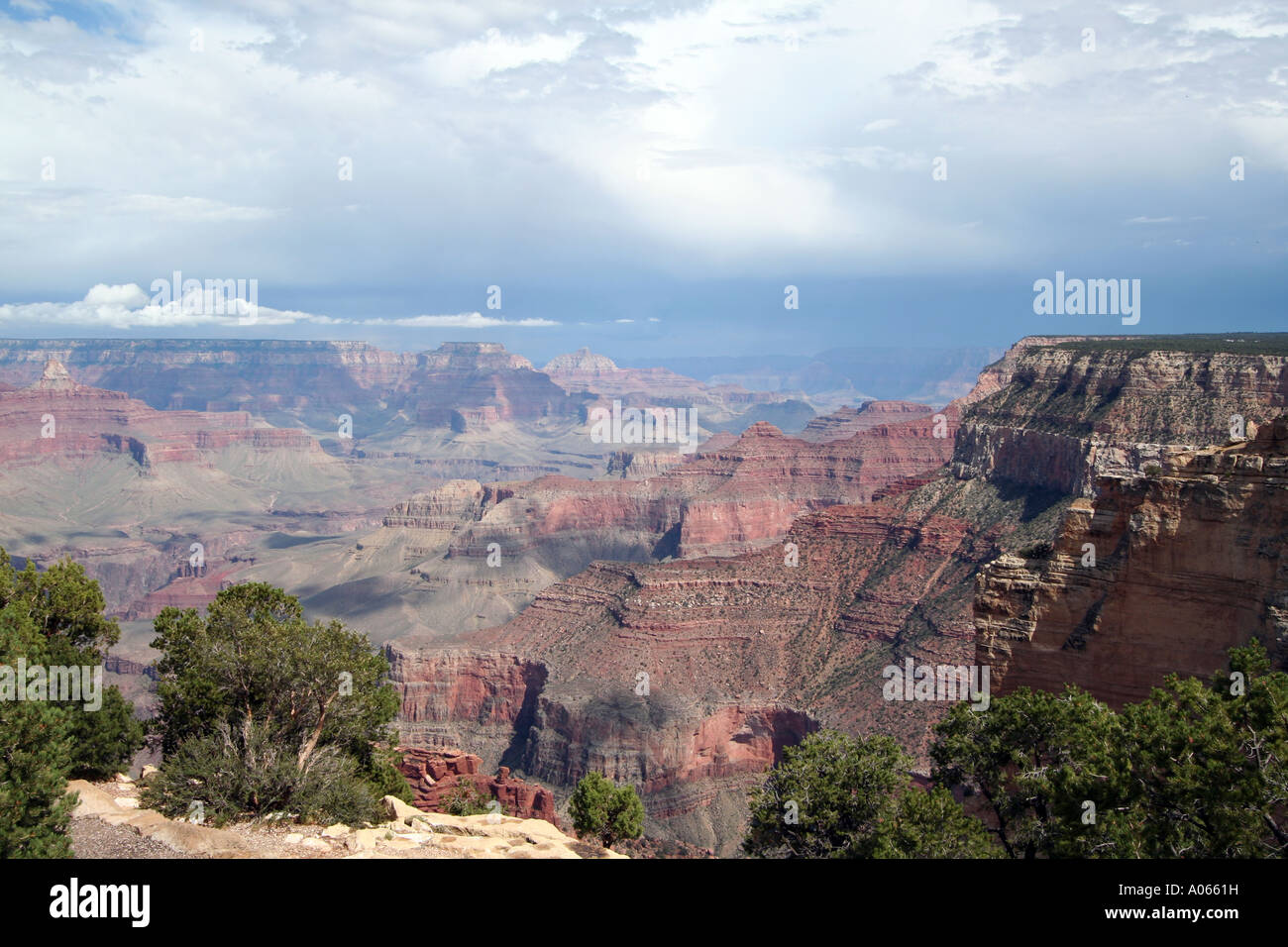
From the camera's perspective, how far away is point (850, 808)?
31.4 metres

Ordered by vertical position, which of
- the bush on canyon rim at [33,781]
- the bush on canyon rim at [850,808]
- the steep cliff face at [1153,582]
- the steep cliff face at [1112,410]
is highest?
the steep cliff face at [1112,410]

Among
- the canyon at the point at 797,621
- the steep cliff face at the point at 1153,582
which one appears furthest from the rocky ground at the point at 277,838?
the canyon at the point at 797,621

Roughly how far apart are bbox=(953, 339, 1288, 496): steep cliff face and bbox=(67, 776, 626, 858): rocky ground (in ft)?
194

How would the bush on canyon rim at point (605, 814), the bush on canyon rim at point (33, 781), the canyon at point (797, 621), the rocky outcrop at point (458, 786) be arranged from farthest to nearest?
the canyon at point (797, 621) → the rocky outcrop at point (458, 786) → the bush on canyon rim at point (605, 814) → the bush on canyon rim at point (33, 781)

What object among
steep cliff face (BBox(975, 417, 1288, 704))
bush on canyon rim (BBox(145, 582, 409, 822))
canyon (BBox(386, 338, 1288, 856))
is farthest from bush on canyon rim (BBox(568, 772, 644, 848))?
canyon (BBox(386, 338, 1288, 856))

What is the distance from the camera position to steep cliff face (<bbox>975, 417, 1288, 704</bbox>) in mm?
30344

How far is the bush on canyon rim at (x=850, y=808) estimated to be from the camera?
1088 inches

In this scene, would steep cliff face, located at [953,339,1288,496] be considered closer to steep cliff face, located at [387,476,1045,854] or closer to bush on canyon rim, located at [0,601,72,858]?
steep cliff face, located at [387,476,1045,854]

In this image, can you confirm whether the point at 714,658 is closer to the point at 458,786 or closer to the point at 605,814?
the point at 458,786

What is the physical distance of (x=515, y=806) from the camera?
63906 millimetres

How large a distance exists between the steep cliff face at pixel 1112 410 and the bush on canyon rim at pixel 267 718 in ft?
195

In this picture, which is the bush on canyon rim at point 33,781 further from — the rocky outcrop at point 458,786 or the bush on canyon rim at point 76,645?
the rocky outcrop at point 458,786
